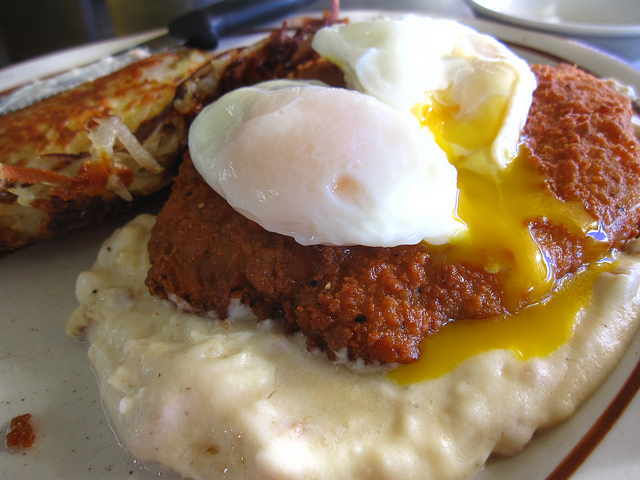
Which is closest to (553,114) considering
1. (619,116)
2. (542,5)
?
(619,116)

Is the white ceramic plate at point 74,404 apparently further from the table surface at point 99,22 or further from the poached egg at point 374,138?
the table surface at point 99,22

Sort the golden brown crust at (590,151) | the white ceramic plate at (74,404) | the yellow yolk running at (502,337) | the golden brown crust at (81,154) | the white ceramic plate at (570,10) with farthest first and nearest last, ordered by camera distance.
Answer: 1. the white ceramic plate at (570,10)
2. the golden brown crust at (81,154)
3. the golden brown crust at (590,151)
4. the yellow yolk running at (502,337)
5. the white ceramic plate at (74,404)

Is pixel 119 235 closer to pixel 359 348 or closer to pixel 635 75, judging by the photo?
pixel 359 348

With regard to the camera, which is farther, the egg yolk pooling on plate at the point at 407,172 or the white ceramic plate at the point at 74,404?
the egg yolk pooling on plate at the point at 407,172

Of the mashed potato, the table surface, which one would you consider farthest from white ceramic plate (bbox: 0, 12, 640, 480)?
the table surface

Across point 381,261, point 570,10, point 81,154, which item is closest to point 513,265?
point 381,261

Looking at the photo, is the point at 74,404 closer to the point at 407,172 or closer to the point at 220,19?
the point at 407,172

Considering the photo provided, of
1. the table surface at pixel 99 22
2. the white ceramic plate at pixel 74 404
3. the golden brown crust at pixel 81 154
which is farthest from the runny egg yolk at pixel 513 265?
the table surface at pixel 99 22

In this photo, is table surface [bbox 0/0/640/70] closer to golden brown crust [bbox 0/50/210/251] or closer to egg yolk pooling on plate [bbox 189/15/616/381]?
egg yolk pooling on plate [bbox 189/15/616/381]
